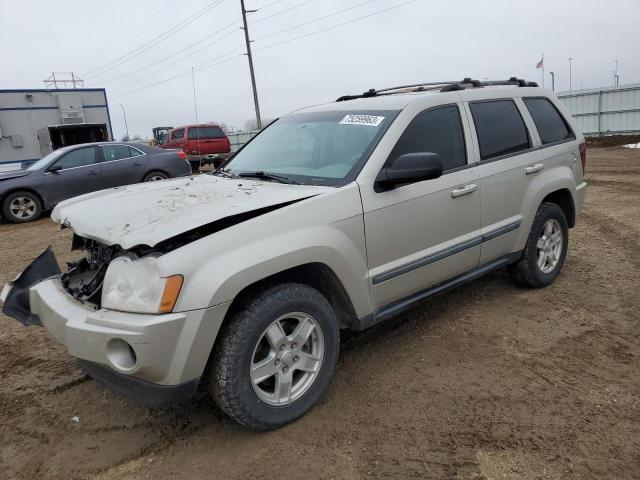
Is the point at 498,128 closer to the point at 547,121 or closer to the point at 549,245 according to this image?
the point at 547,121

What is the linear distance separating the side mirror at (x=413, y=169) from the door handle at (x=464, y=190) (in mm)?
578

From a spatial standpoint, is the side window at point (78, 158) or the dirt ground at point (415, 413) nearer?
the dirt ground at point (415, 413)

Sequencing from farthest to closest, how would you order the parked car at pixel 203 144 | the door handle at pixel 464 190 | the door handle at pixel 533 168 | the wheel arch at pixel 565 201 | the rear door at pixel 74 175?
the parked car at pixel 203 144
the rear door at pixel 74 175
the wheel arch at pixel 565 201
the door handle at pixel 533 168
the door handle at pixel 464 190

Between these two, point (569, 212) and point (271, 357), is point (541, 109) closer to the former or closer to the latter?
point (569, 212)

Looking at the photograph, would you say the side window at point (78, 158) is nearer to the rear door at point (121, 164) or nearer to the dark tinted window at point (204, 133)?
the rear door at point (121, 164)

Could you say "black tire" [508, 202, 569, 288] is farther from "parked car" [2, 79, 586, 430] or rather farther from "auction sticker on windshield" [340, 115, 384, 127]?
"auction sticker on windshield" [340, 115, 384, 127]

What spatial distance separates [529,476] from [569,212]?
3237mm

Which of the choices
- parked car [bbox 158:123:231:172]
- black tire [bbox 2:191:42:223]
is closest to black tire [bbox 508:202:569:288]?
black tire [bbox 2:191:42:223]

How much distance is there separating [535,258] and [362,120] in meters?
2.14

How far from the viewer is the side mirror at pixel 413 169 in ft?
10.2

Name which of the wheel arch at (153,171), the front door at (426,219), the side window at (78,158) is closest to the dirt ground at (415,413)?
the front door at (426,219)

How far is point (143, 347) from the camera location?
93.7 inches

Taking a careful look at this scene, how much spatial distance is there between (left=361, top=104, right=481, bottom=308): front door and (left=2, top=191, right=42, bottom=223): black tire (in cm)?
935

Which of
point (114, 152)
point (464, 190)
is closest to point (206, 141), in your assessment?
point (114, 152)
